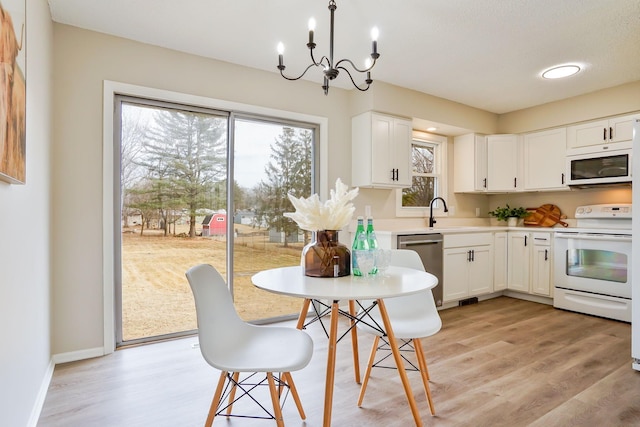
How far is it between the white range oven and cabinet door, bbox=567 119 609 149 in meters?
0.73

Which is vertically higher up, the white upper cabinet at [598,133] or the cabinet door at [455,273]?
the white upper cabinet at [598,133]

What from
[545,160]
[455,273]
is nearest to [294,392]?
[455,273]

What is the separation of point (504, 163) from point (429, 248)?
1924mm

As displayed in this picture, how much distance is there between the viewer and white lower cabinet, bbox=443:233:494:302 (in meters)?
3.97

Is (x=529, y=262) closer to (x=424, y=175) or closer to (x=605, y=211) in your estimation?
(x=605, y=211)

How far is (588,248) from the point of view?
374 cm

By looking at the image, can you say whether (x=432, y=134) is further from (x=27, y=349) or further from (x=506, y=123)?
(x=27, y=349)

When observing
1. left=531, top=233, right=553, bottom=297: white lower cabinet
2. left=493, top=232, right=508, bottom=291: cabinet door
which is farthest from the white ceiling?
left=493, top=232, right=508, bottom=291: cabinet door

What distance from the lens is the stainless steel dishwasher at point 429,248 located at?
3621mm

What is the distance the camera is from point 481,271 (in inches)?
169

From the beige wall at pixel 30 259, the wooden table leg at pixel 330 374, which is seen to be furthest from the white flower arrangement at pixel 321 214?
the beige wall at pixel 30 259

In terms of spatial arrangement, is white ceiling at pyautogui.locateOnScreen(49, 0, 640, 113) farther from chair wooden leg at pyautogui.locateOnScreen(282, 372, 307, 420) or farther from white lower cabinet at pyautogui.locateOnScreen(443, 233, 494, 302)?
chair wooden leg at pyautogui.locateOnScreen(282, 372, 307, 420)

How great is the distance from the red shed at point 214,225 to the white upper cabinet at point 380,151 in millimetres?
1466

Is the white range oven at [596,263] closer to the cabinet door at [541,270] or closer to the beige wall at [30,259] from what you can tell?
the cabinet door at [541,270]
